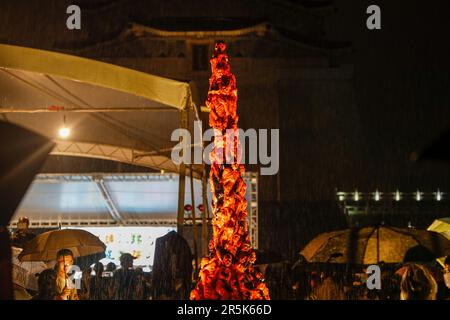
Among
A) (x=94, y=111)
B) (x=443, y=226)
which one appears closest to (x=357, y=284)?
(x=443, y=226)

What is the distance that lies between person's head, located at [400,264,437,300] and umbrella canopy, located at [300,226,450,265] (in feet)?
6.26

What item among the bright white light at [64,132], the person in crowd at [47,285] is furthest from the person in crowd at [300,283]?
the bright white light at [64,132]

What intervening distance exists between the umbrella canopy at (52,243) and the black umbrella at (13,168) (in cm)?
776

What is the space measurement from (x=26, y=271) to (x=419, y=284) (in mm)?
6433

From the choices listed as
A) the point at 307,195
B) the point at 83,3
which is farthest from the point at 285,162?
the point at 83,3

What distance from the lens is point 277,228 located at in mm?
23500

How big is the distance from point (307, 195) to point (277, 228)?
2.20 m

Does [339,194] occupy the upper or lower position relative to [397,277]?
upper

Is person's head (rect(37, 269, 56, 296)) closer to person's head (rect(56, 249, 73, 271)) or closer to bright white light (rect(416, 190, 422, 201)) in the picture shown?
person's head (rect(56, 249, 73, 271))

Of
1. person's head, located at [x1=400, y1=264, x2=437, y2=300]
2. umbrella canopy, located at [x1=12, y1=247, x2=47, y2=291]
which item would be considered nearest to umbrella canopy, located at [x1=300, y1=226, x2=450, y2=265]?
person's head, located at [x1=400, y1=264, x2=437, y2=300]

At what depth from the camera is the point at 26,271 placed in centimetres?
1029

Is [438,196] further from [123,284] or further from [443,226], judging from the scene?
[123,284]
